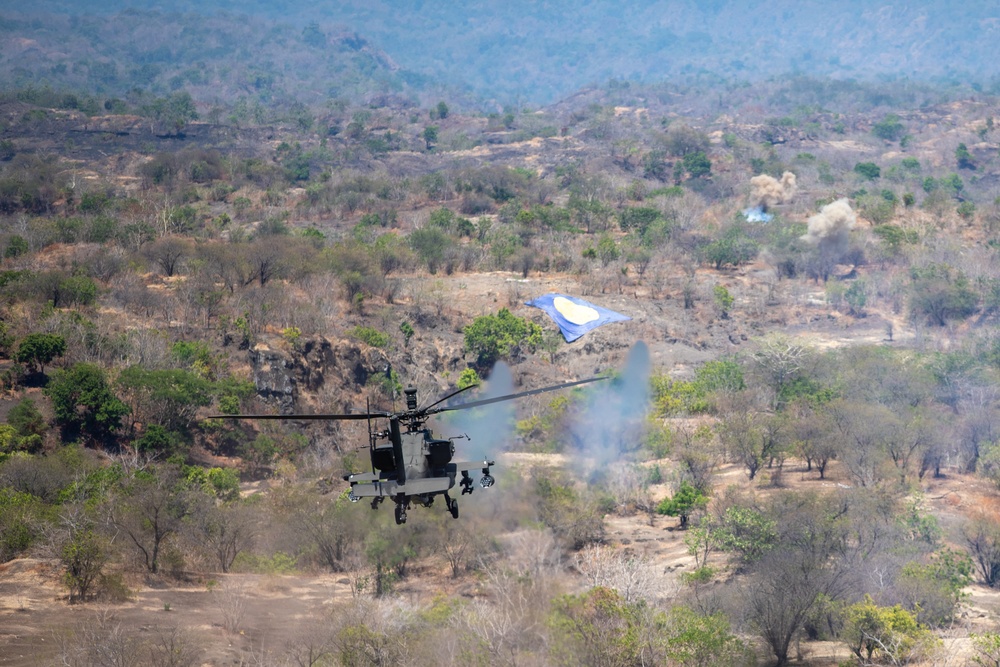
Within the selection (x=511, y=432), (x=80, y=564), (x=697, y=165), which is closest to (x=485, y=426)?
(x=511, y=432)

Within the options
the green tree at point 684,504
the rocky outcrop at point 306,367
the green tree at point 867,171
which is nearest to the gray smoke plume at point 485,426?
the green tree at point 684,504

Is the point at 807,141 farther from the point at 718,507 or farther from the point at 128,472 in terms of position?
the point at 128,472

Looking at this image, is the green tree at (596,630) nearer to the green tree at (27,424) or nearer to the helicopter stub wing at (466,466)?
the helicopter stub wing at (466,466)

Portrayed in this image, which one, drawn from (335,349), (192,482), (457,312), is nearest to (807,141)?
(457,312)

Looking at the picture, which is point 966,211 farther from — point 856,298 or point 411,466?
point 411,466

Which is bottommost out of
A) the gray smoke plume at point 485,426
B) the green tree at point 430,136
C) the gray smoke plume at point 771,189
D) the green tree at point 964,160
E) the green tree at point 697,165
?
the gray smoke plume at point 485,426

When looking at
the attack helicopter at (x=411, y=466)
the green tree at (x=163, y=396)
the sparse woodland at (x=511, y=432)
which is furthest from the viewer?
the green tree at (x=163, y=396)
